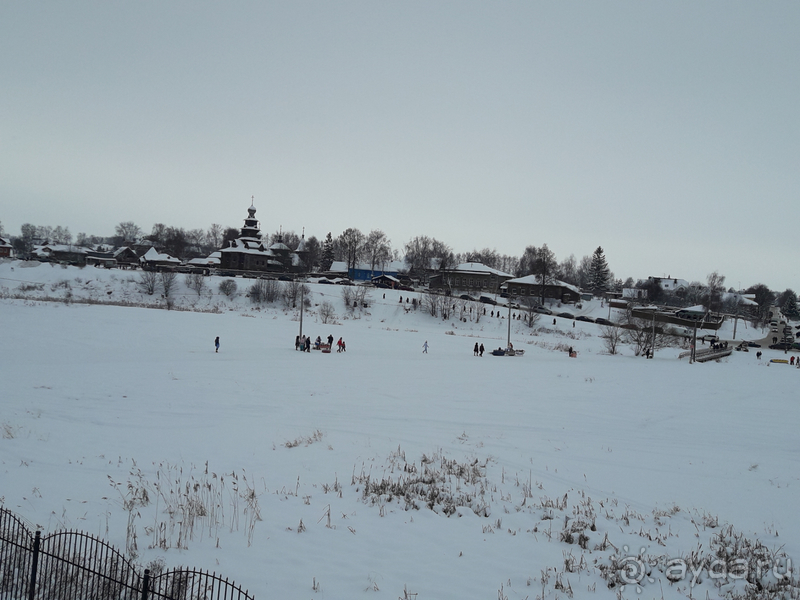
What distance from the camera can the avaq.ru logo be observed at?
6.87 meters

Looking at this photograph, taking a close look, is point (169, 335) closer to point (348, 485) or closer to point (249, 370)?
point (249, 370)

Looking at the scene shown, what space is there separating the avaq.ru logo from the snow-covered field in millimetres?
42

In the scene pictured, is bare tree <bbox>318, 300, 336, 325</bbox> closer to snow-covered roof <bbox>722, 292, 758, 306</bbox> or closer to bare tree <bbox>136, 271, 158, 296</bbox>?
bare tree <bbox>136, 271, 158, 296</bbox>

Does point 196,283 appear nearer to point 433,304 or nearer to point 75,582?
point 433,304

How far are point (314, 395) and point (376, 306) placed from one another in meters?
52.3

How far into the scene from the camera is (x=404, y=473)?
11.2 m

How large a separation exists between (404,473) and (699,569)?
19.6 feet

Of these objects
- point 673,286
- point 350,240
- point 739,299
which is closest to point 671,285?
point 673,286

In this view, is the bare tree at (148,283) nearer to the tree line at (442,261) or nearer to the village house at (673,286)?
the tree line at (442,261)

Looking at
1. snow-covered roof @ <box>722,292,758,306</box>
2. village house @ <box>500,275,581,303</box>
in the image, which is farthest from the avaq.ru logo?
snow-covered roof @ <box>722,292,758,306</box>

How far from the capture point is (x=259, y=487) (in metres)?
10.0

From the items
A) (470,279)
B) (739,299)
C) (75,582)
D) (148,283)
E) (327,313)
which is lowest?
(327,313)

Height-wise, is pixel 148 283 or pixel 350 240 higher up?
pixel 350 240

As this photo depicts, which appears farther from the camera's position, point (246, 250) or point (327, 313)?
point (246, 250)
